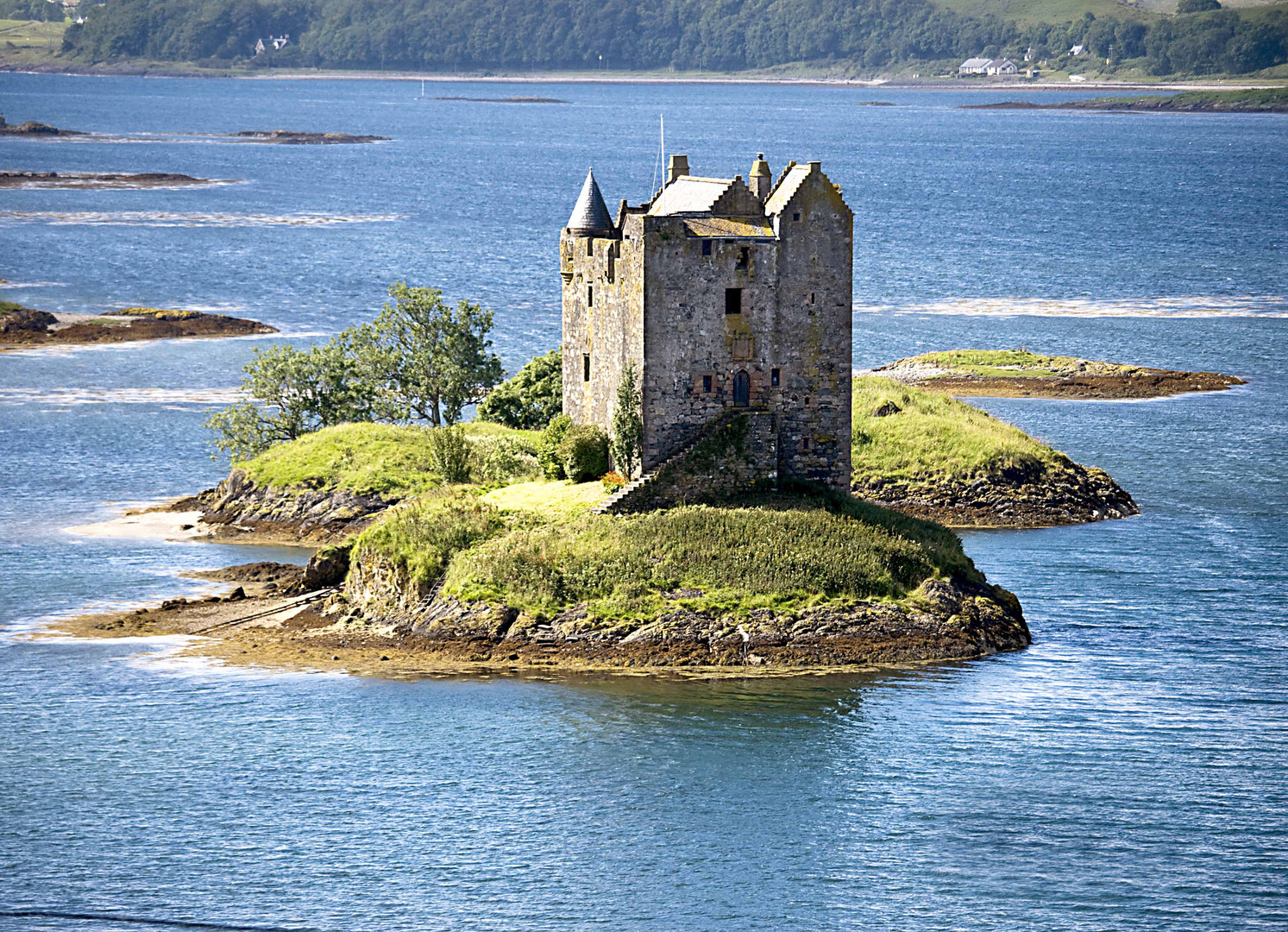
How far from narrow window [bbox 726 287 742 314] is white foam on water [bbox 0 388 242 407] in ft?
169

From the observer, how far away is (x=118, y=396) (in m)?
110

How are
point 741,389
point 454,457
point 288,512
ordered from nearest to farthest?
point 741,389, point 454,457, point 288,512

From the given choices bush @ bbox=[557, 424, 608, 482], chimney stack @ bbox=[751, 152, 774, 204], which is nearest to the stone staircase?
bush @ bbox=[557, 424, 608, 482]

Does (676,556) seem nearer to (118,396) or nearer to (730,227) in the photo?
(730,227)

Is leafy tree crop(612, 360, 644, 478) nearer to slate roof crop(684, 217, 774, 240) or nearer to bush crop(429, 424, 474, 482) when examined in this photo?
slate roof crop(684, 217, 774, 240)

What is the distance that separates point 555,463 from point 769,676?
14.5m

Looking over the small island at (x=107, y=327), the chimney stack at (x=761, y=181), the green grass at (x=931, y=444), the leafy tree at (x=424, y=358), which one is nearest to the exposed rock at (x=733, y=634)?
the chimney stack at (x=761, y=181)

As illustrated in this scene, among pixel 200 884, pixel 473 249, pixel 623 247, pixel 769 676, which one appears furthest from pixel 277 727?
pixel 473 249

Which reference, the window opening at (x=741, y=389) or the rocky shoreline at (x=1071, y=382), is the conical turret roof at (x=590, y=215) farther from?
the rocky shoreline at (x=1071, y=382)

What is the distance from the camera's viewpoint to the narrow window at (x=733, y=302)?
2501 inches

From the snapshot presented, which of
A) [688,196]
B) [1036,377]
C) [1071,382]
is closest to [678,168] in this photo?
[688,196]

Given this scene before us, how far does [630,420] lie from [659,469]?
1994 mm

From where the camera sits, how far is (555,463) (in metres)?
68.4

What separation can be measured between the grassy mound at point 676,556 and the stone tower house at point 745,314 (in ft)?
9.26
